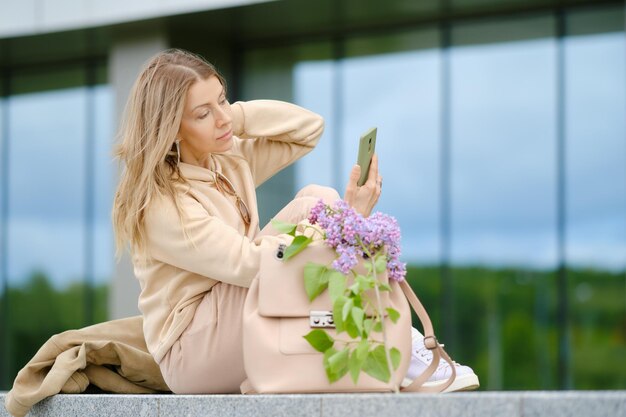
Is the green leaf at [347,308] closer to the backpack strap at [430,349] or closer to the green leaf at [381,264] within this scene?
the green leaf at [381,264]

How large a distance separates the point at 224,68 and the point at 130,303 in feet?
9.15

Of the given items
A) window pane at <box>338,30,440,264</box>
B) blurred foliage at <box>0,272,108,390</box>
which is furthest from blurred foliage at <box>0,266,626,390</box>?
blurred foliage at <box>0,272,108,390</box>

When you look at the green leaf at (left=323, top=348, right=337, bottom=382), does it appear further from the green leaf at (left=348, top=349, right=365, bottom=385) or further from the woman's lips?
the woman's lips

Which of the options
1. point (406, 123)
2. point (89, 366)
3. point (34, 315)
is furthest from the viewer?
point (34, 315)

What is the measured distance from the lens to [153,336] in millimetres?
3416

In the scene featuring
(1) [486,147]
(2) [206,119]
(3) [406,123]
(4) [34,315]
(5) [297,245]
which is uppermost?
(3) [406,123]

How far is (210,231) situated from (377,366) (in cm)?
77

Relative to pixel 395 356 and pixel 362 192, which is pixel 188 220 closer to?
pixel 362 192

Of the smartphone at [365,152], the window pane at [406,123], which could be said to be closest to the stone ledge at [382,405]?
the smartphone at [365,152]

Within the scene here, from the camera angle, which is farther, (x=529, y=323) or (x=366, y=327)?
(x=529, y=323)

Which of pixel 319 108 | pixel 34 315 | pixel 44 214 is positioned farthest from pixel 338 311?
pixel 44 214

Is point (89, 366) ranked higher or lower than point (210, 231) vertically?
lower

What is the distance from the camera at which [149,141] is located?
329 cm

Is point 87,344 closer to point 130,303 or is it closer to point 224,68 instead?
point 130,303
